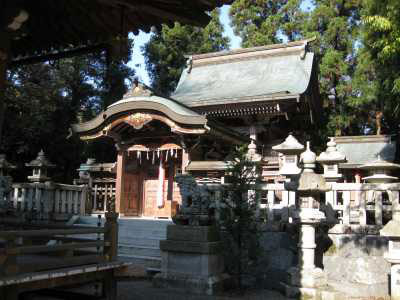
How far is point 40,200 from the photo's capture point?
13.5 metres

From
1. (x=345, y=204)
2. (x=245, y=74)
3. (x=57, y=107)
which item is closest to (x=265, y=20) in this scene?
(x=245, y=74)

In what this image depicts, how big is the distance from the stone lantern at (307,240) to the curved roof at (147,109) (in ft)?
18.4

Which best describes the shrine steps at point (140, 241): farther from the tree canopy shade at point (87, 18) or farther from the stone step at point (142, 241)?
the tree canopy shade at point (87, 18)

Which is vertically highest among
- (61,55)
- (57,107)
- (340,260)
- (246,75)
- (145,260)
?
(246,75)

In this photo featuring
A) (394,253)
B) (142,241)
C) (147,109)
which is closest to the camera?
(394,253)

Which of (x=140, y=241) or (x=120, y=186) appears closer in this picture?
(x=140, y=241)

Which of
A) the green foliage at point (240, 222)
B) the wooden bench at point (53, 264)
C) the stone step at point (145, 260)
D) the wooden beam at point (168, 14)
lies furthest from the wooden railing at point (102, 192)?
the wooden beam at point (168, 14)

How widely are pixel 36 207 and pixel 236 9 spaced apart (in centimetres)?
2176

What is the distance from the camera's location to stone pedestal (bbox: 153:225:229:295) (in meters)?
8.67

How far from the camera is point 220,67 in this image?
2325cm

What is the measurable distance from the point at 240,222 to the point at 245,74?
14088 millimetres

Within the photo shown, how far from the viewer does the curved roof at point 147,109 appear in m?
13.9

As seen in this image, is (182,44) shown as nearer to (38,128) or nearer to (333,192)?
(38,128)

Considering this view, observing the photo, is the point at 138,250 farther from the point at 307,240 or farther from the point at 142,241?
the point at 307,240
